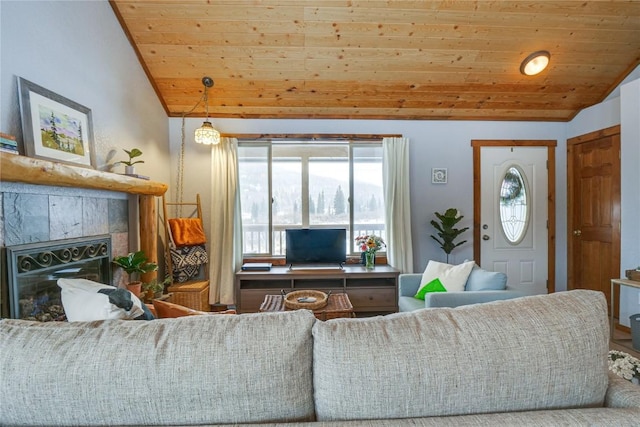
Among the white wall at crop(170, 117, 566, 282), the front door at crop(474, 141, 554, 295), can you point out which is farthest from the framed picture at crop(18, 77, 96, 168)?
the front door at crop(474, 141, 554, 295)

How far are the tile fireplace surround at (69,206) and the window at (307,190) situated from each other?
113 cm

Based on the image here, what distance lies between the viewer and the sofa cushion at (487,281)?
2.19 metres

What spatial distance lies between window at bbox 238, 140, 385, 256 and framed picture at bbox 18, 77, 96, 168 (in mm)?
1716

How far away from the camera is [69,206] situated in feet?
6.56

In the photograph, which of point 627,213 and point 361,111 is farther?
point 361,111

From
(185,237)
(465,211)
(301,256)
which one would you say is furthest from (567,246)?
(185,237)

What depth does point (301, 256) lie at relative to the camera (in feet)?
11.5

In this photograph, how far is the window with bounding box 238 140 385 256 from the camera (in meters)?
3.70

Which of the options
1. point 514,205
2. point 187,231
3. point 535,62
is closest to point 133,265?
point 187,231

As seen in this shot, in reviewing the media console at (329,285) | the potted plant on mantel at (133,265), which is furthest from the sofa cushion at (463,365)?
the media console at (329,285)

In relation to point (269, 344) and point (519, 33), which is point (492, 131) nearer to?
point (519, 33)

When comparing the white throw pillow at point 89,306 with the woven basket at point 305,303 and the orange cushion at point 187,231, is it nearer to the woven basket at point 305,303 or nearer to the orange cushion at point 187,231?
the woven basket at point 305,303

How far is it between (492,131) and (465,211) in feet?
3.61

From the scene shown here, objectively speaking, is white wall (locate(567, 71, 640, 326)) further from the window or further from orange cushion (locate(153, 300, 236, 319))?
orange cushion (locate(153, 300, 236, 319))
